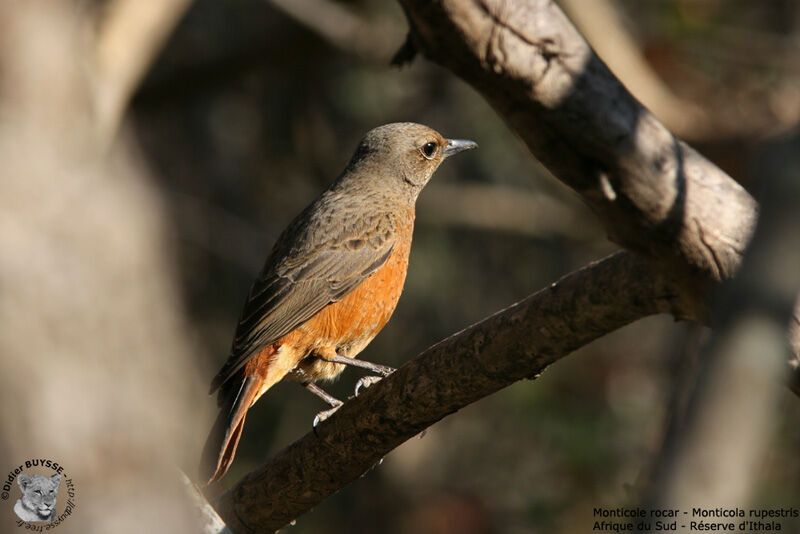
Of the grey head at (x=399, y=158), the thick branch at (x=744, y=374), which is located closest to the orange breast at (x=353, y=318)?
the grey head at (x=399, y=158)

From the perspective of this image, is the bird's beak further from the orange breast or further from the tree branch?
the tree branch

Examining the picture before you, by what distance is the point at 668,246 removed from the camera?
2568 mm

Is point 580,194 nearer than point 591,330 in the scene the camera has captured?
Yes

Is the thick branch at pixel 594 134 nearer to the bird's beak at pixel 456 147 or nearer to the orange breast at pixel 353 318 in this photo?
the orange breast at pixel 353 318

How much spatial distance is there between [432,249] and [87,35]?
3825 millimetres

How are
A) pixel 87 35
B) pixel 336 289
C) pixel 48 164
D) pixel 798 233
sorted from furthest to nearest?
1. pixel 87 35
2. pixel 48 164
3. pixel 336 289
4. pixel 798 233

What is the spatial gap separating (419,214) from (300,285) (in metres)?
3.71

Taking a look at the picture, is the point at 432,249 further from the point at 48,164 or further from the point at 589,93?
the point at 589,93

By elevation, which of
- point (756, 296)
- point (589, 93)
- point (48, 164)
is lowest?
point (756, 296)

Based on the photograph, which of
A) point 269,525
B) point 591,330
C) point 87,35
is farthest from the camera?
point 87,35

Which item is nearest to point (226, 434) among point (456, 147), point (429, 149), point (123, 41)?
point (429, 149)

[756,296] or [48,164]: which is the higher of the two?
[48,164]

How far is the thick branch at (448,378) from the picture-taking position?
3.20 m

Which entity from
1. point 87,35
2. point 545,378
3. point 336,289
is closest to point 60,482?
point 336,289
